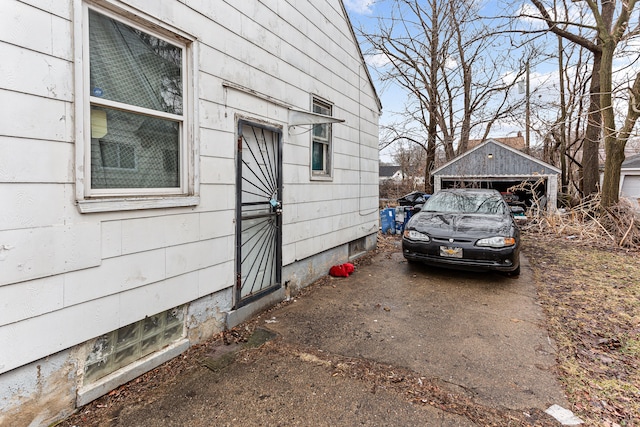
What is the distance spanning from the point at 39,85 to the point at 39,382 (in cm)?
189

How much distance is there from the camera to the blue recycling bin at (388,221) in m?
10.6

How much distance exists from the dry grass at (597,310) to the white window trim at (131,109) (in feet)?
11.9

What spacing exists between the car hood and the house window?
1.97 meters

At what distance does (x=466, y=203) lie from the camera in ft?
22.0

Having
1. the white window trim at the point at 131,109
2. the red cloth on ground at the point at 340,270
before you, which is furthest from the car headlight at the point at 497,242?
the white window trim at the point at 131,109

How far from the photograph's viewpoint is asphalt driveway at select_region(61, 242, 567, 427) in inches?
91.0

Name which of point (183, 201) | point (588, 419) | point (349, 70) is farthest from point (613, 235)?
point (183, 201)

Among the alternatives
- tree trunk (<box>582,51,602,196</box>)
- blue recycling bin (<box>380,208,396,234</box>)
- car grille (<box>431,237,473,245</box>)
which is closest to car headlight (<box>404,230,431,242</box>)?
car grille (<box>431,237,473,245</box>)

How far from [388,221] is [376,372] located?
8135 millimetres

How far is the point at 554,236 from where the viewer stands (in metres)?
10.1

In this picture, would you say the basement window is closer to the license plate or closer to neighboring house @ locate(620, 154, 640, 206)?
the license plate

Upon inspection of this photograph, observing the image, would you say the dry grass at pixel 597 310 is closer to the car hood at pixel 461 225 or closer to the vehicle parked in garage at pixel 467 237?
the vehicle parked in garage at pixel 467 237

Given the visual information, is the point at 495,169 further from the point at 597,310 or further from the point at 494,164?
the point at 597,310

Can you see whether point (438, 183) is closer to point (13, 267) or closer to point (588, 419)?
point (588, 419)
